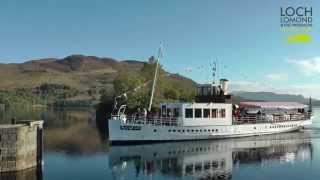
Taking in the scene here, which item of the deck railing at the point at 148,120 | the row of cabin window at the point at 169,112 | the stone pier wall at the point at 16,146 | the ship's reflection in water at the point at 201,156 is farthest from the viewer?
the row of cabin window at the point at 169,112

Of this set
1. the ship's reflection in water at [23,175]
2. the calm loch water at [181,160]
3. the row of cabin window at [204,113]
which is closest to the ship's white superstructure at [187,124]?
the row of cabin window at [204,113]

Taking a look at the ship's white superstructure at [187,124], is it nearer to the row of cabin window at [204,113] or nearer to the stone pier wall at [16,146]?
the row of cabin window at [204,113]

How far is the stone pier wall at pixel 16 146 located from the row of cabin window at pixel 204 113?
107 ft

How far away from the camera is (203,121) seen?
2931 inches

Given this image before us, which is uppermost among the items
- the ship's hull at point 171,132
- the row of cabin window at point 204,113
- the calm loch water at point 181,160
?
the row of cabin window at point 204,113

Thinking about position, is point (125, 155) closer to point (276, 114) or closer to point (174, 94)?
point (276, 114)

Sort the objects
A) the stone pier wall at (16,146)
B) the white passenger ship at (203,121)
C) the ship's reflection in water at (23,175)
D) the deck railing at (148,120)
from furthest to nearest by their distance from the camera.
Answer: the white passenger ship at (203,121) → the deck railing at (148,120) → the stone pier wall at (16,146) → the ship's reflection in water at (23,175)

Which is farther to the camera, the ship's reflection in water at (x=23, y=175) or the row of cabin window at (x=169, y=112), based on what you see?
the row of cabin window at (x=169, y=112)

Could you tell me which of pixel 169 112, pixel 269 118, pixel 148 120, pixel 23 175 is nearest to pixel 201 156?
pixel 148 120

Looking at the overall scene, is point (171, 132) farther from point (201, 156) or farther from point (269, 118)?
point (269, 118)

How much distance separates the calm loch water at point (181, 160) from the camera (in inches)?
1845

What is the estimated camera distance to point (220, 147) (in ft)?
Result: 220

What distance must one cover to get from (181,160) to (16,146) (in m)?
20.5

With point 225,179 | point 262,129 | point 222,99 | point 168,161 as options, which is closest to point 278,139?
point 262,129
